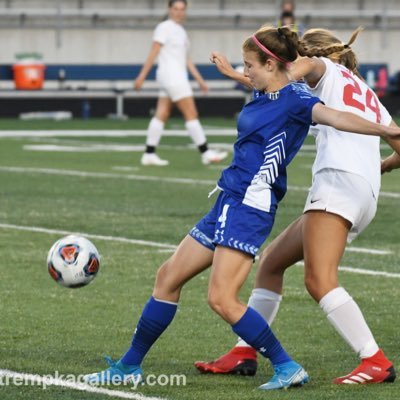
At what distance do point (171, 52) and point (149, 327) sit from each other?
1367cm

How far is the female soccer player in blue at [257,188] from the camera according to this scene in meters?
6.73

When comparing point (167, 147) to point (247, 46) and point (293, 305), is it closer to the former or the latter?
point (293, 305)

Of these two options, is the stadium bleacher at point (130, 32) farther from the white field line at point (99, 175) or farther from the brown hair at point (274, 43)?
the brown hair at point (274, 43)

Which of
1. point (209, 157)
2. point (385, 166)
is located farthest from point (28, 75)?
point (385, 166)

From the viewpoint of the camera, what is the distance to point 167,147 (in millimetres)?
23984

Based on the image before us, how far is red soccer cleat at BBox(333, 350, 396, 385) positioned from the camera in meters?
6.94

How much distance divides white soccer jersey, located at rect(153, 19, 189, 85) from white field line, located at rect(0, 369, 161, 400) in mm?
13243

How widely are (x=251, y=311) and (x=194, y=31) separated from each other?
3246 cm

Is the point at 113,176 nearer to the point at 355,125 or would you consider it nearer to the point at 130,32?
the point at 355,125

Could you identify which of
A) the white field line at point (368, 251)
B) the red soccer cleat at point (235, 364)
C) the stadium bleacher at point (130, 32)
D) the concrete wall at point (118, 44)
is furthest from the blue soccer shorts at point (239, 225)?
the concrete wall at point (118, 44)

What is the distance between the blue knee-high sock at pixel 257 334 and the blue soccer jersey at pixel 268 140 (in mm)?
513

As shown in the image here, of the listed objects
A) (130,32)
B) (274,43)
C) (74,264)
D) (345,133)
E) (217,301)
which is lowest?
(130,32)

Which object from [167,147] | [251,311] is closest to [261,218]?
[251,311]

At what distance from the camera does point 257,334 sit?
675cm
